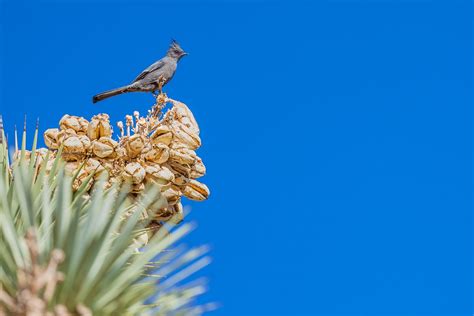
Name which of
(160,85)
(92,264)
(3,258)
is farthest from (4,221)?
(160,85)

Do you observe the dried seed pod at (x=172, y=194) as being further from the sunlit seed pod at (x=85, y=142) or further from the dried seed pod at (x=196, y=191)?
the sunlit seed pod at (x=85, y=142)

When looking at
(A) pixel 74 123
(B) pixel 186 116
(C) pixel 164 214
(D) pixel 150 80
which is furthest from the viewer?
(D) pixel 150 80

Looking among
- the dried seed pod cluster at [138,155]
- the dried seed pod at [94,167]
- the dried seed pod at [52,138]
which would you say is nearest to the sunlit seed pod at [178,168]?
the dried seed pod cluster at [138,155]

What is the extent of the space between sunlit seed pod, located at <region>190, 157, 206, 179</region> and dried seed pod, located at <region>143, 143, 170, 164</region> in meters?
0.15

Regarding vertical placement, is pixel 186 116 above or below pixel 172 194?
above

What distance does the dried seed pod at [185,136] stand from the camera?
462 centimetres

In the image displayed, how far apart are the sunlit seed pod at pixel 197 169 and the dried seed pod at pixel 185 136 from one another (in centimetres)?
10

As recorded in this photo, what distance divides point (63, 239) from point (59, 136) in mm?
1736

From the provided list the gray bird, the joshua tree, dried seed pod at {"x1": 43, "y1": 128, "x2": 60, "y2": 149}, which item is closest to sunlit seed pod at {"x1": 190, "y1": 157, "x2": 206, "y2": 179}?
dried seed pod at {"x1": 43, "y1": 128, "x2": 60, "y2": 149}

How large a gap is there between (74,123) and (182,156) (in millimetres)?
603

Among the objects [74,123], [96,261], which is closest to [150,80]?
[74,123]

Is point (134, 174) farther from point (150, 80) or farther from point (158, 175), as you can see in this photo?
point (150, 80)

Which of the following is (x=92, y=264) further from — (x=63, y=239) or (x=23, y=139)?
(x=23, y=139)

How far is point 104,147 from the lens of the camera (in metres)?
4.49
